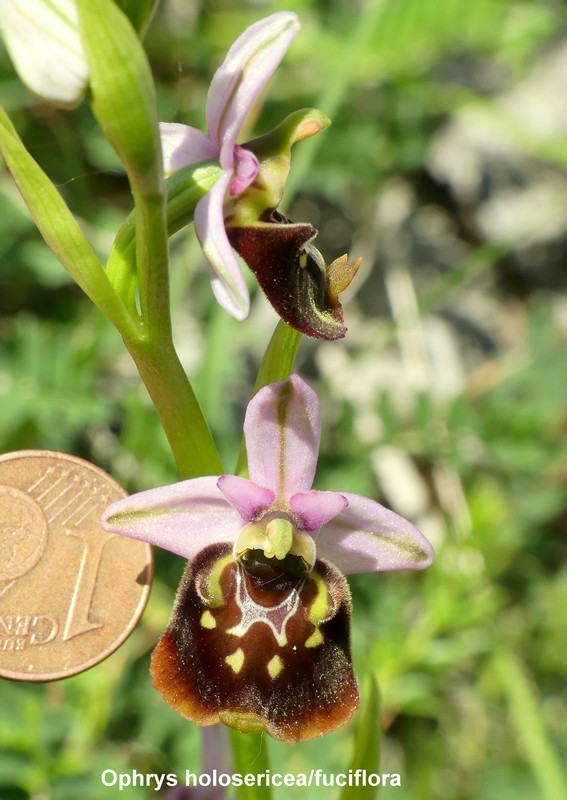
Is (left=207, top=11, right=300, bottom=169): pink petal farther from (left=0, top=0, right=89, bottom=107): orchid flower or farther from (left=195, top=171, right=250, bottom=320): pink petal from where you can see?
(left=0, top=0, right=89, bottom=107): orchid flower

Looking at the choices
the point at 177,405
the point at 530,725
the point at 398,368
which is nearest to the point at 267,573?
the point at 177,405

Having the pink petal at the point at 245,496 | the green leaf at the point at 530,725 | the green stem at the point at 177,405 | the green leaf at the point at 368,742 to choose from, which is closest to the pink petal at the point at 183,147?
the green stem at the point at 177,405

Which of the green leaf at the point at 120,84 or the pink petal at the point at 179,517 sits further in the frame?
the pink petal at the point at 179,517

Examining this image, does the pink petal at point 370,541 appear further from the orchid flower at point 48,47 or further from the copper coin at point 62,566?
the orchid flower at point 48,47

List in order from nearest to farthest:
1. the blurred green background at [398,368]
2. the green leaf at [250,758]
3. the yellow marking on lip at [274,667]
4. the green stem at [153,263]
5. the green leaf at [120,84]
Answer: the green leaf at [120,84], the green stem at [153,263], the yellow marking on lip at [274,667], the green leaf at [250,758], the blurred green background at [398,368]

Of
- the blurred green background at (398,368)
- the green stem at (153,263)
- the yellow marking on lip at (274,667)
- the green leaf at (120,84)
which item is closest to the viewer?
the green leaf at (120,84)

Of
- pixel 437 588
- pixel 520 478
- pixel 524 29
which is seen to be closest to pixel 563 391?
pixel 520 478

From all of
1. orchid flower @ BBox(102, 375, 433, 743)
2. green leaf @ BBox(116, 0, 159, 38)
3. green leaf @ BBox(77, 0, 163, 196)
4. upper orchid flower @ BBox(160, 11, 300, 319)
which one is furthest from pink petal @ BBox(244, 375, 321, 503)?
green leaf @ BBox(116, 0, 159, 38)

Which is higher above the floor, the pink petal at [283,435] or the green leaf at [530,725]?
the pink petal at [283,435]
